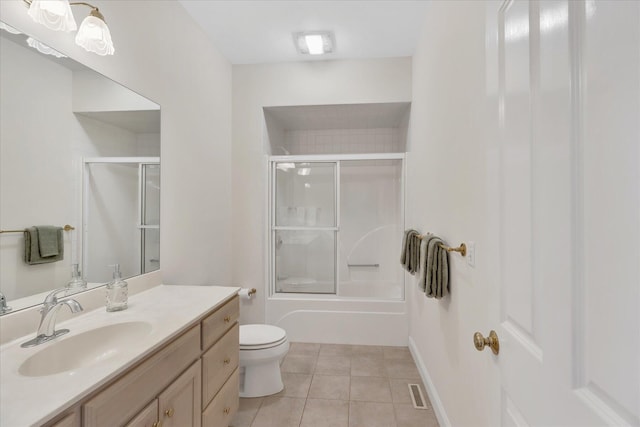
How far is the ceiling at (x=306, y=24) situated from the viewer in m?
2.18

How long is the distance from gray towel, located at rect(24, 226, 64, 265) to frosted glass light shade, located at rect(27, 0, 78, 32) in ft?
2.61

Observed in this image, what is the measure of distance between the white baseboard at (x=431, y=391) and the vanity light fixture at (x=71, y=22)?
8.24 feet

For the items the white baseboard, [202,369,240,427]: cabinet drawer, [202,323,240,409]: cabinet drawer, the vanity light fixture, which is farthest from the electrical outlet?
the vanity light fixture

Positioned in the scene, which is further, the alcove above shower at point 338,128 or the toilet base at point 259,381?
the alcove above shower at point 338,128

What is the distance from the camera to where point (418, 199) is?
2635mm

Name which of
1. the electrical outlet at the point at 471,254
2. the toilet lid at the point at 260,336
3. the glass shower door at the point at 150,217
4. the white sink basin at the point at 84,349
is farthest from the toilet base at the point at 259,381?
the electrical outlet at the point at 471,254

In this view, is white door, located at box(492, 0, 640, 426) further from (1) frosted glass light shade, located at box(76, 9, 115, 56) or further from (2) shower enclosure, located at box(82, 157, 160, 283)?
(2) shower enclosure, located at box(82, 157, 160, 283)

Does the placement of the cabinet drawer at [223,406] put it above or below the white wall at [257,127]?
below

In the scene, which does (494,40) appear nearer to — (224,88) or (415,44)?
(415,44)

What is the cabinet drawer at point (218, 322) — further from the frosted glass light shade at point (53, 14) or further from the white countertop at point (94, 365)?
the frosted glass light shade at point (53, 14)

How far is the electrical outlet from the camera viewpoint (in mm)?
1309

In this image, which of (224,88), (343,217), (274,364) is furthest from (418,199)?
(224,88)

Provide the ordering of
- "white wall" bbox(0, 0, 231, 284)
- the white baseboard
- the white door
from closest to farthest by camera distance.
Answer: the white door, "white wall" bbox(0, 0, 231, 284), the white baseboard

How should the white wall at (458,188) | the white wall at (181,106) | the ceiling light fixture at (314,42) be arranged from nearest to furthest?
the white wall at (458,188), the white wall at (181,106), the ceiling light fixture at (314,42)
